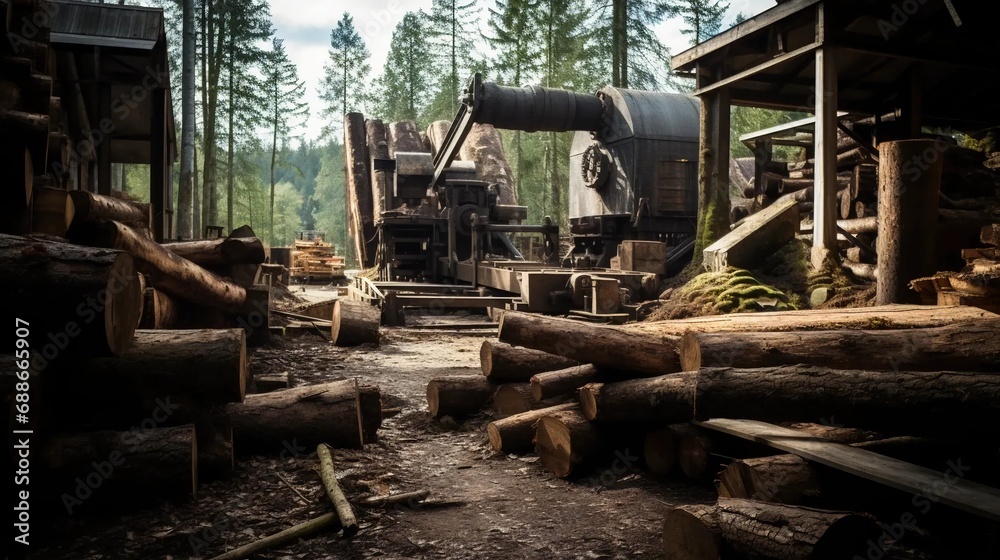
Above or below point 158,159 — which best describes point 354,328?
below

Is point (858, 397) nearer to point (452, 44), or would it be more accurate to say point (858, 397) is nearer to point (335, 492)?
point (335, 492)

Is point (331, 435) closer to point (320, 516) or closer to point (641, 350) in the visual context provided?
point (320, 516)

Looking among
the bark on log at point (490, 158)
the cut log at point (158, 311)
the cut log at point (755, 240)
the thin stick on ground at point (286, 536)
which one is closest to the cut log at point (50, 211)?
the cut log at point (158, 311)

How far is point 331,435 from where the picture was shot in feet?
15.6

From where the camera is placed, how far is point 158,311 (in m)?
6.23

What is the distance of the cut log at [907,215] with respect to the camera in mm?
6910

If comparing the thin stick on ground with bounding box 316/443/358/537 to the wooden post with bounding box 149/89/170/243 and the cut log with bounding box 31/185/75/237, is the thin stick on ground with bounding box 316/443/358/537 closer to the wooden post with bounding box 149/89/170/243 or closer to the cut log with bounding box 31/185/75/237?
the cut log with bounding box 31/185/75/237

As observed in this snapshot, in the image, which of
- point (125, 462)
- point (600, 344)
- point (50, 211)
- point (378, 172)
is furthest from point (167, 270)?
point (378, 172)

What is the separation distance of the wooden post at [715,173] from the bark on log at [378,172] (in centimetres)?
803

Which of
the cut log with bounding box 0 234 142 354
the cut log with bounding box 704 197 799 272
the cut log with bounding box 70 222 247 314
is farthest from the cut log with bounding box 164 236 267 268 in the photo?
the cut log with bounding box 704 197 799 272

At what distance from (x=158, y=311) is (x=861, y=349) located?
563cm

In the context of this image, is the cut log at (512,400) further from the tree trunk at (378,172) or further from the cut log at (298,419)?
the tree trunk at (378,172)

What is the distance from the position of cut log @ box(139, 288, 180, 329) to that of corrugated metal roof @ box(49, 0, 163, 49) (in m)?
5.63

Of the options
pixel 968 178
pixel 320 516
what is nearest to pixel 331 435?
pixel 320 516
